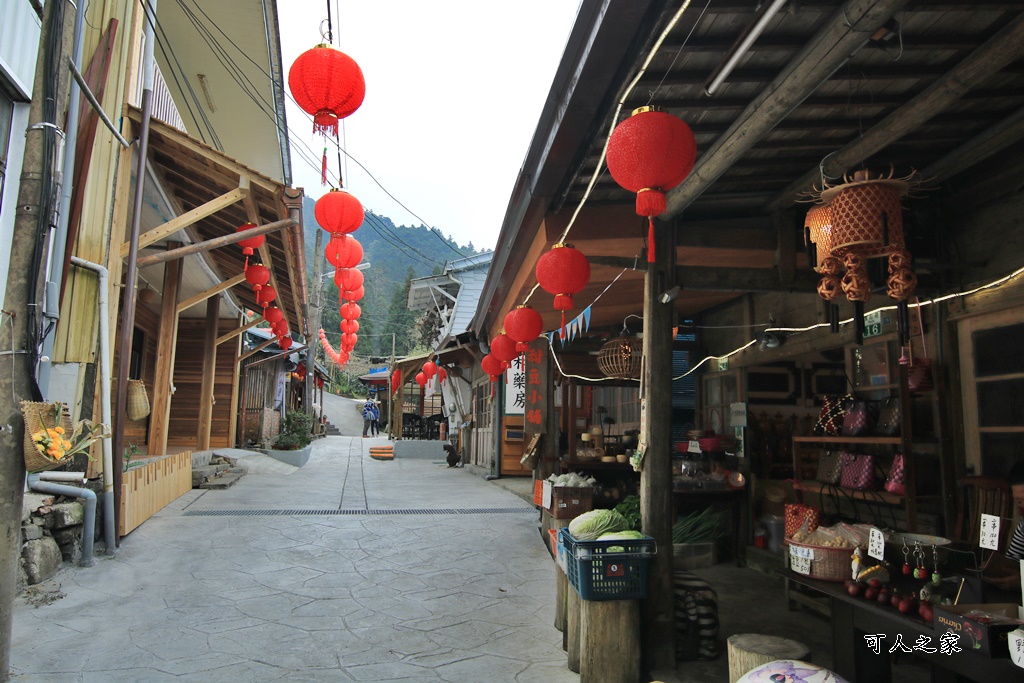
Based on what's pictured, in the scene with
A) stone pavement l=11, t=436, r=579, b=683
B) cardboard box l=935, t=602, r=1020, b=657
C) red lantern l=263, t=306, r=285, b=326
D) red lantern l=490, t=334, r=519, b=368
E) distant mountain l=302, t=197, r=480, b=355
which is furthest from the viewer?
distant mountain l=302, t=197, r=480, b=355

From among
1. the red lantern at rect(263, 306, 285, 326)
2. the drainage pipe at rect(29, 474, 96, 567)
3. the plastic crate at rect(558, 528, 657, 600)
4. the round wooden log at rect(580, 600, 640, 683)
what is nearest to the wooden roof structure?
the plastic crate at rect(558, 528, 657, 600)

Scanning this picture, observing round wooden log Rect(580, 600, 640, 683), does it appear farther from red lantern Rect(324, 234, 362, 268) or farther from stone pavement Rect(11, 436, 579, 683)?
red lantern Rect(324, 234, 362, 268)

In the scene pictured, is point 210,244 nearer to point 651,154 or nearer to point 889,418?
point 651,154

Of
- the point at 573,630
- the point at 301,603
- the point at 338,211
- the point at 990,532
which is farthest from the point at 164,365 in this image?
the point at 990,532

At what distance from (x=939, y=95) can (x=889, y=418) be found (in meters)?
3.42

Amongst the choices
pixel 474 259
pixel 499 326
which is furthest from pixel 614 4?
pixel 474 259

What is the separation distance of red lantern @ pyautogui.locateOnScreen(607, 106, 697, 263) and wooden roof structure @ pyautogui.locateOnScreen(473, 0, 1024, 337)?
37 cm

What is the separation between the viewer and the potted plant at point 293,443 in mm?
18172

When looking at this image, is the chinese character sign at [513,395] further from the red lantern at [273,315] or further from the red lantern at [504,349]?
the red lantern at [504,349]

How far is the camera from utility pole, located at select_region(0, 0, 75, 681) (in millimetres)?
4008

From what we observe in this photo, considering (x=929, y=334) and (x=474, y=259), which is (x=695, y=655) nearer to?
(x=929, y=334)

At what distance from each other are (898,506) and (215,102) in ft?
51.8

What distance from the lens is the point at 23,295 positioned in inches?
159

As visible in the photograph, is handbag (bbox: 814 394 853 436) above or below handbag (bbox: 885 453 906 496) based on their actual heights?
above
